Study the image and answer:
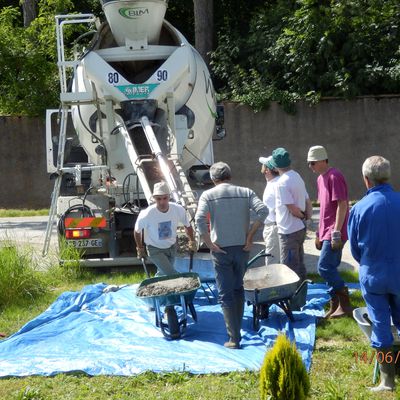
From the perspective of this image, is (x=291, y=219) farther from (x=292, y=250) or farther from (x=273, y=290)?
(x=273, y=290)

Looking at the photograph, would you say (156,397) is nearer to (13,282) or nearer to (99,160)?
(13,282)

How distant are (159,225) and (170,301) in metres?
1.01

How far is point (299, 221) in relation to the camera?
307 inches

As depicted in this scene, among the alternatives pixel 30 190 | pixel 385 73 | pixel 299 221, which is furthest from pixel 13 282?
pixel 385 73

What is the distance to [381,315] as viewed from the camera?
5484 millimetres

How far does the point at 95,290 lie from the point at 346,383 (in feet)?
12.9

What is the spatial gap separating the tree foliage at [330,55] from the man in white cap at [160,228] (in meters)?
12.6

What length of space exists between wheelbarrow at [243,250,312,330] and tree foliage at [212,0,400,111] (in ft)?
42.2

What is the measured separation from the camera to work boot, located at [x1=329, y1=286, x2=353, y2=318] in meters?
7.54

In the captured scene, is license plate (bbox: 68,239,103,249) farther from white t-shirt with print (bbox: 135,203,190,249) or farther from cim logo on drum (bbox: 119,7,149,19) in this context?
cim logo on drum (bbox: 119,7,149,19)

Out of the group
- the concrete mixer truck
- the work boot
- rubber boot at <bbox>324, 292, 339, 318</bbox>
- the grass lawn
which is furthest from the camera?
the concrete mixer truck

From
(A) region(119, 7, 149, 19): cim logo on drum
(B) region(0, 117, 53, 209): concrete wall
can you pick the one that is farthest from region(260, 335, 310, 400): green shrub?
(B) region(0, 117, 53, 209): concrete wall

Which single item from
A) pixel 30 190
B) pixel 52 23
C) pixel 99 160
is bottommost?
pixel 30 190

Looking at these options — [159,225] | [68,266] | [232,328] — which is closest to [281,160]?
[159,225]
